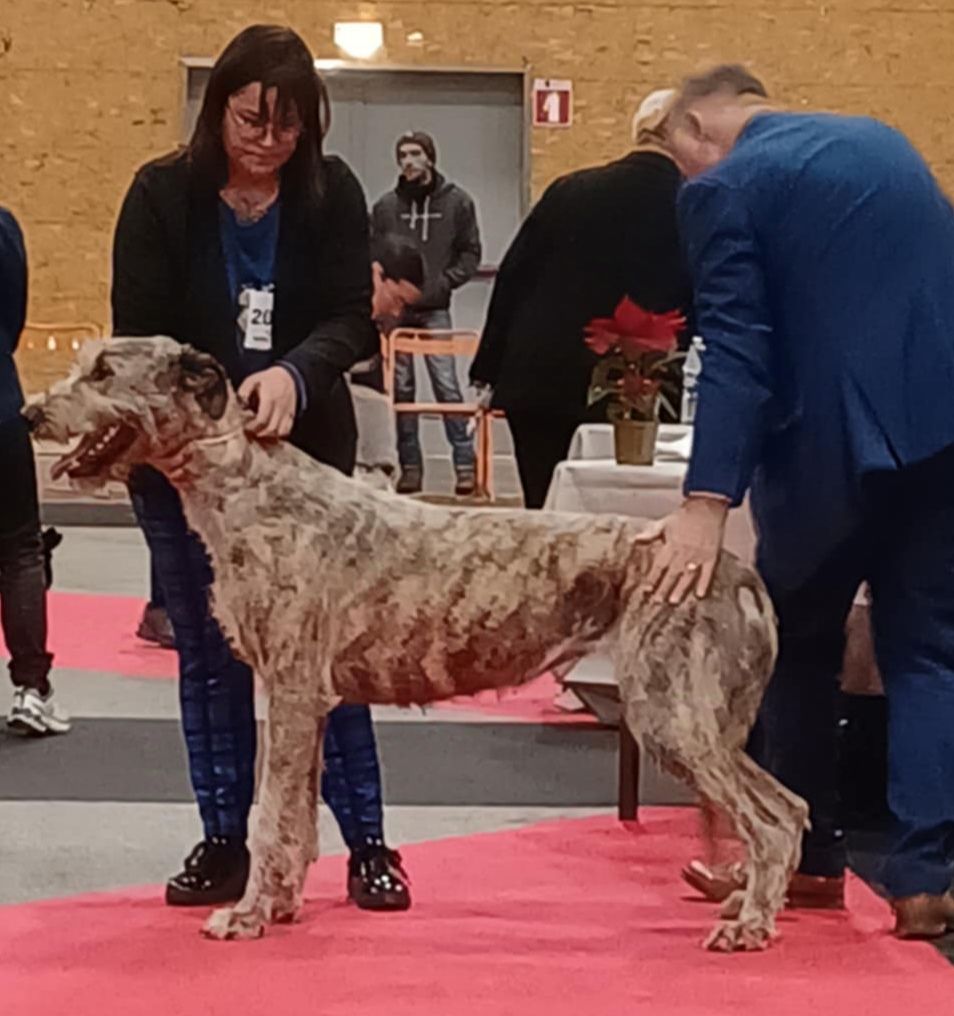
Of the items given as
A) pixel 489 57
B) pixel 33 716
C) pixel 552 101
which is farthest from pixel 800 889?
pixel 489 57

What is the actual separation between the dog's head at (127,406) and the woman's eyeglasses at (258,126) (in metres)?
0.41

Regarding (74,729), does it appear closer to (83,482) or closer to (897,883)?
(83,482)

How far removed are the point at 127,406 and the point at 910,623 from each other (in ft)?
4.68

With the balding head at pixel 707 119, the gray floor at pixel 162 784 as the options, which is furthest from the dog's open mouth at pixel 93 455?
the balding head at pixel 707 119

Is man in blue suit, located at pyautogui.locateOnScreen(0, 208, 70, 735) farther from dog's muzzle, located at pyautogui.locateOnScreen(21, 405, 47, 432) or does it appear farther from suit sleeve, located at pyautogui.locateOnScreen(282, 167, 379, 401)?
dog's muzzle, located at pyautogui.locateOnScreen(21, 405, 47, 432)

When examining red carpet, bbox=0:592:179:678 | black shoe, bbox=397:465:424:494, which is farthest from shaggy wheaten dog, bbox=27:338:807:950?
black shoe, bbox=397:465:424:494

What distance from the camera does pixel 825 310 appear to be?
3.29 metres

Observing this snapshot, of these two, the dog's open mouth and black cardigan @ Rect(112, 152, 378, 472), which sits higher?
black cardigan @ Rect(112, 152, 378, 472)

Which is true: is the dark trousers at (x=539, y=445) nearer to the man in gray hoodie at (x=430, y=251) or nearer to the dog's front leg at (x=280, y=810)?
the dog's front leg at (x=280, y=810)

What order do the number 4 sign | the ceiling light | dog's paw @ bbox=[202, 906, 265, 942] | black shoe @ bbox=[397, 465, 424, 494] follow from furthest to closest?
the number 4 sign
the ceiling light
black shoe @ bbox=[397, 465, 424, 494]
dog's paw @ bbox=[202, 906, 265, 942]

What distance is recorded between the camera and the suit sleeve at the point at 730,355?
128 inches

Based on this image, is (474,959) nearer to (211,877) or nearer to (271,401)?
(211,877)

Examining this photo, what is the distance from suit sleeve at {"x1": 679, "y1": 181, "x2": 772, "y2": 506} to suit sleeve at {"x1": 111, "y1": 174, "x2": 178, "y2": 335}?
3.23 ft

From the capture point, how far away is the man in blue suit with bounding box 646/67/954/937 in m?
3.28
